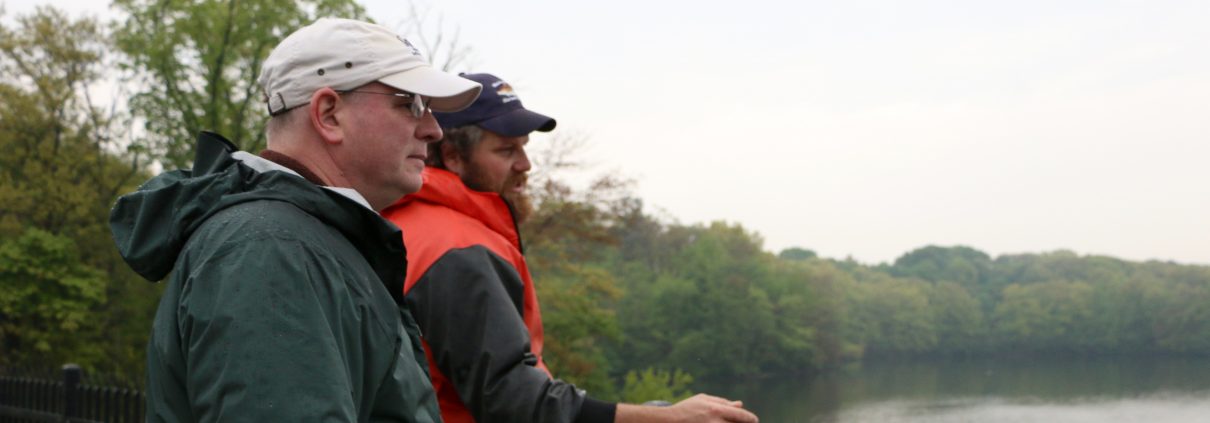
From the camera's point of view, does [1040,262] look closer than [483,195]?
No

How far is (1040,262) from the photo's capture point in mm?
43156

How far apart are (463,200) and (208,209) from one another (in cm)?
123

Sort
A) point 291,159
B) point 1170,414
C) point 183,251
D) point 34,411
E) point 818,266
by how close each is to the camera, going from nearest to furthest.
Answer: point 183,251 < point 291,159 < point 34,411 < point 1170,414 < point 818,266

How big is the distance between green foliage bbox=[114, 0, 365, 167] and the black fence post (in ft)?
52.1

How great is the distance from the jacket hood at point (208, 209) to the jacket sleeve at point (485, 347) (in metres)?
0.80

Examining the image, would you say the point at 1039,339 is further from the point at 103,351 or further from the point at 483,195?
the point at 483,195

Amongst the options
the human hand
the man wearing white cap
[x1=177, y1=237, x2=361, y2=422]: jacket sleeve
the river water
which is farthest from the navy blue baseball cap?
the river water

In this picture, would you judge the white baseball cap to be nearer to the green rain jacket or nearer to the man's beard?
the green rain jacket

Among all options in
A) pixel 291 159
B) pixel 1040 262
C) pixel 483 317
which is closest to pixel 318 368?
pixel 291 159

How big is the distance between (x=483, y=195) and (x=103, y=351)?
94.6 feet

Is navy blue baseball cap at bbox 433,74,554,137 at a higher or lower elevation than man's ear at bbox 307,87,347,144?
higher

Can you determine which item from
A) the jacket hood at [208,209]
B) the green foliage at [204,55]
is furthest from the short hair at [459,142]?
the green foliage at [204,55]

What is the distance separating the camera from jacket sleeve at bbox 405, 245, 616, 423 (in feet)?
7.87

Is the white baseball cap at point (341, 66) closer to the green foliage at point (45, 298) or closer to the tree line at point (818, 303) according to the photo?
the tree line at point (818, 303)
